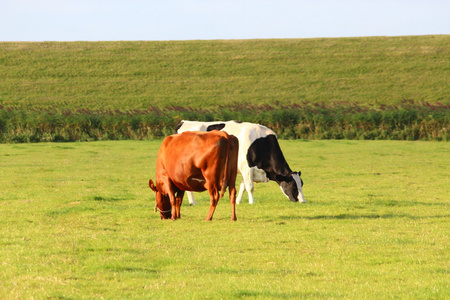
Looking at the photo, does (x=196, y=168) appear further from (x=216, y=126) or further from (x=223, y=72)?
(x=223, y=72)

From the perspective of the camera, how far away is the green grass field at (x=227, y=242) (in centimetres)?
771

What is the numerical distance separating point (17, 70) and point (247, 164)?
57800 millimetres

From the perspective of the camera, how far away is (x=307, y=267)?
348 inches

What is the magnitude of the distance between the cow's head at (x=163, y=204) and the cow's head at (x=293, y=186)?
12.4 feet

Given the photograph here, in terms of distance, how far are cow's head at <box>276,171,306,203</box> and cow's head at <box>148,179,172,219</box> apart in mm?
3783

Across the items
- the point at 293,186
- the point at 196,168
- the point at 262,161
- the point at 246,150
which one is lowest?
the point at 293,186

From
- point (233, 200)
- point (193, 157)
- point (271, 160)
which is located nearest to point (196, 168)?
point (193, 157)

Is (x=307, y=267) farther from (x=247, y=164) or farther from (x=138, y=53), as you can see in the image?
(x=138, y=53)

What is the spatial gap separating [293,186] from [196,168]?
387cm

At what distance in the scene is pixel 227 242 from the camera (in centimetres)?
1067

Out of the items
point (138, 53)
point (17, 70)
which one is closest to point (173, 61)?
point (138, 53)

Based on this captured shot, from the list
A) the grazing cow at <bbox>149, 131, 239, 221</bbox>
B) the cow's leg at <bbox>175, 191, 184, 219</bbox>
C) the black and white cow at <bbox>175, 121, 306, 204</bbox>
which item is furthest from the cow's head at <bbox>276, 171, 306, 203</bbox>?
the cow's leg at <bbox>175, 191, 184, 219</bbox>

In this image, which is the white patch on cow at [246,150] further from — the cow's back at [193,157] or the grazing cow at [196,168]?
the cow's back at [193,157]

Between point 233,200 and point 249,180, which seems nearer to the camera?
point 233,200
